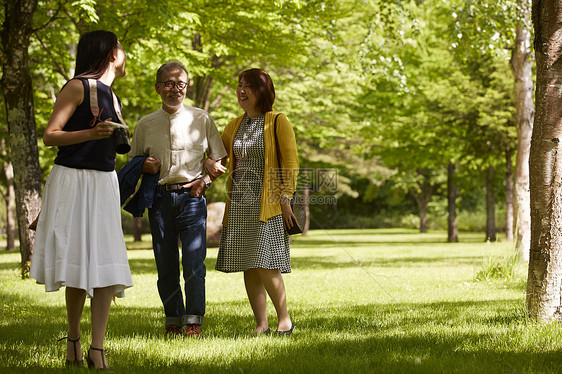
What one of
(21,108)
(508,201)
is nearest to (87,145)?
(21,108)

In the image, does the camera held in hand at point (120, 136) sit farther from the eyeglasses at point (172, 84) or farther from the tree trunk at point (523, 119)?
the tree trunk at point (523, 119)

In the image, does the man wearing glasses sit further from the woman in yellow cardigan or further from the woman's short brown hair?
the woman's short brown hair

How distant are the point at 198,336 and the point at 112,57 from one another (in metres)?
2.39

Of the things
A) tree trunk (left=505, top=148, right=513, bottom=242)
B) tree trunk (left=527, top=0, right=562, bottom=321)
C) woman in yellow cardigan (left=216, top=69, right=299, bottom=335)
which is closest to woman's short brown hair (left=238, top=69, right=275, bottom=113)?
woman in yellow cardigan (left=216, top=69, right=299, bottom=335)

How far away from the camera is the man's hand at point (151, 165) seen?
191 inches

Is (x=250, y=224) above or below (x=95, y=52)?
below

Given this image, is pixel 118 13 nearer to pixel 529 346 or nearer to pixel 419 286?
pixel 419 286

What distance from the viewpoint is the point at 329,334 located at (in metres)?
5.05

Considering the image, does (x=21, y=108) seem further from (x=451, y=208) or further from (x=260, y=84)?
(x=451, y=208)

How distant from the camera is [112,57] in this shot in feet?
11.9

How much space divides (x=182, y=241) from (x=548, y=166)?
3063mm

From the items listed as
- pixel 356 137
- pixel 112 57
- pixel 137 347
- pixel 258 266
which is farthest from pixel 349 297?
pixel 356 137

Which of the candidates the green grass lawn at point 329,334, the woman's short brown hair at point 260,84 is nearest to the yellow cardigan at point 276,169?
the woman's short brown hair at point 260,84

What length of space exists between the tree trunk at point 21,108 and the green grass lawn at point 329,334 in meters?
1.57
